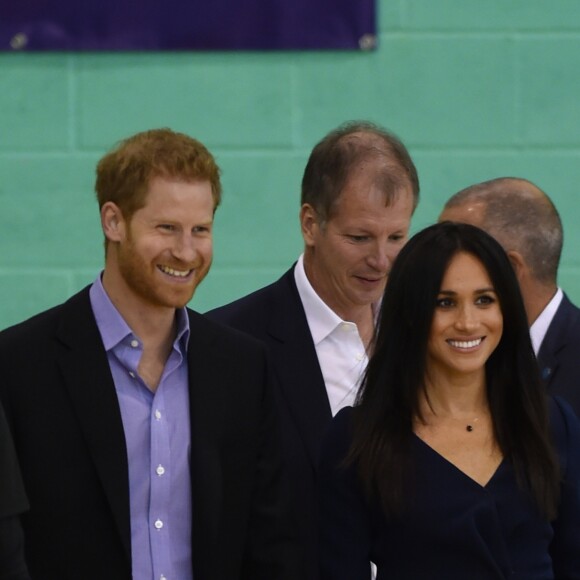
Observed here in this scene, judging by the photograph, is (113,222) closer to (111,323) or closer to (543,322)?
(111,323)

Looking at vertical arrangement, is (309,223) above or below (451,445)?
above

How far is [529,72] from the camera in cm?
405

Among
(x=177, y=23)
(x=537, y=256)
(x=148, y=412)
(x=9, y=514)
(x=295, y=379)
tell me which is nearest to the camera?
(x=9, y=514)

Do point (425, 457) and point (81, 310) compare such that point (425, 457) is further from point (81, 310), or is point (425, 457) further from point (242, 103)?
point (242, 103)

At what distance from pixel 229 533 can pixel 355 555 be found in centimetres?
23

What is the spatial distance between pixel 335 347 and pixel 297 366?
0.12 metres

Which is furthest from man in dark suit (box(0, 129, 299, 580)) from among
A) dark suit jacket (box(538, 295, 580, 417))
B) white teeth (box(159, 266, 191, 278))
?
dark suit jacket (box(538, 295, 580, 417))

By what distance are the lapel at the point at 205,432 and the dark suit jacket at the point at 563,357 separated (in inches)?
30.2

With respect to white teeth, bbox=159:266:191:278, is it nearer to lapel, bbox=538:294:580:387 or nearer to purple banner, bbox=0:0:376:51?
lapel, bbox=538:294:580:387

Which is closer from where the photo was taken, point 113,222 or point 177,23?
point 113,222

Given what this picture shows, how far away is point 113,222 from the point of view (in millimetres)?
2623

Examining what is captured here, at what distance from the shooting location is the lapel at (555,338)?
3168 mm

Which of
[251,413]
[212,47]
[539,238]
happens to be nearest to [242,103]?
[212,47]

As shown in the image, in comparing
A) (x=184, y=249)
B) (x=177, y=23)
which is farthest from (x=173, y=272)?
(x=177, y=23)
